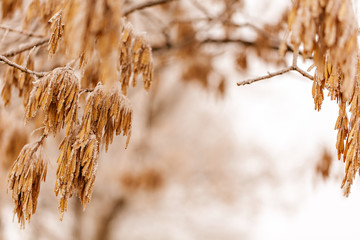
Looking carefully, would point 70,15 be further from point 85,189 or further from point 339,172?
point 339,172

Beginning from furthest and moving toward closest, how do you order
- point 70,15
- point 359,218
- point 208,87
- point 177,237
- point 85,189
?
point 359,218 < point 177,237 < point 208,87 < point 85,189 < point 70,15

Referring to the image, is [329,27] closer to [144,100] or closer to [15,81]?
[15,81]

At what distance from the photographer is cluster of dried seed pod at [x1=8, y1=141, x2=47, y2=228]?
1056 mm

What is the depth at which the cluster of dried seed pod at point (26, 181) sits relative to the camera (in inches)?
41.6

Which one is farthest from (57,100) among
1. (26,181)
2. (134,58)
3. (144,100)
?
(144,100)

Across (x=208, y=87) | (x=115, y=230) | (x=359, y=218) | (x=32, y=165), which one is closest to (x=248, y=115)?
(x=115, y=230)

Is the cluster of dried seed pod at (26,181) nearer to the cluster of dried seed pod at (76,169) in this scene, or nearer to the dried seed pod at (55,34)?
the cluster of dried seed pod at (76,169)

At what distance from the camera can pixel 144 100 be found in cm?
833

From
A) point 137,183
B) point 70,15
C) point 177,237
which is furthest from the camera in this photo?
point 177,237

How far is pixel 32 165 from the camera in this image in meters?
1.09

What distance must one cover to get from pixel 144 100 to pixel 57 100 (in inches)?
287

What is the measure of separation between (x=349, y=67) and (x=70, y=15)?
60 cm

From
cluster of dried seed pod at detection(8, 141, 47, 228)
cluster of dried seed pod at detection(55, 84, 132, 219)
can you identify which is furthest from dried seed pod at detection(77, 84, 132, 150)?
cluster of dried seed pod at detection(8, 141, 47, 228)

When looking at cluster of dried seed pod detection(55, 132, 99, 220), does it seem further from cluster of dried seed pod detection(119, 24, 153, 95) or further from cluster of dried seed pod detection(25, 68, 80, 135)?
cluster of dried seed pod detection(119, 24, 153, 95)
